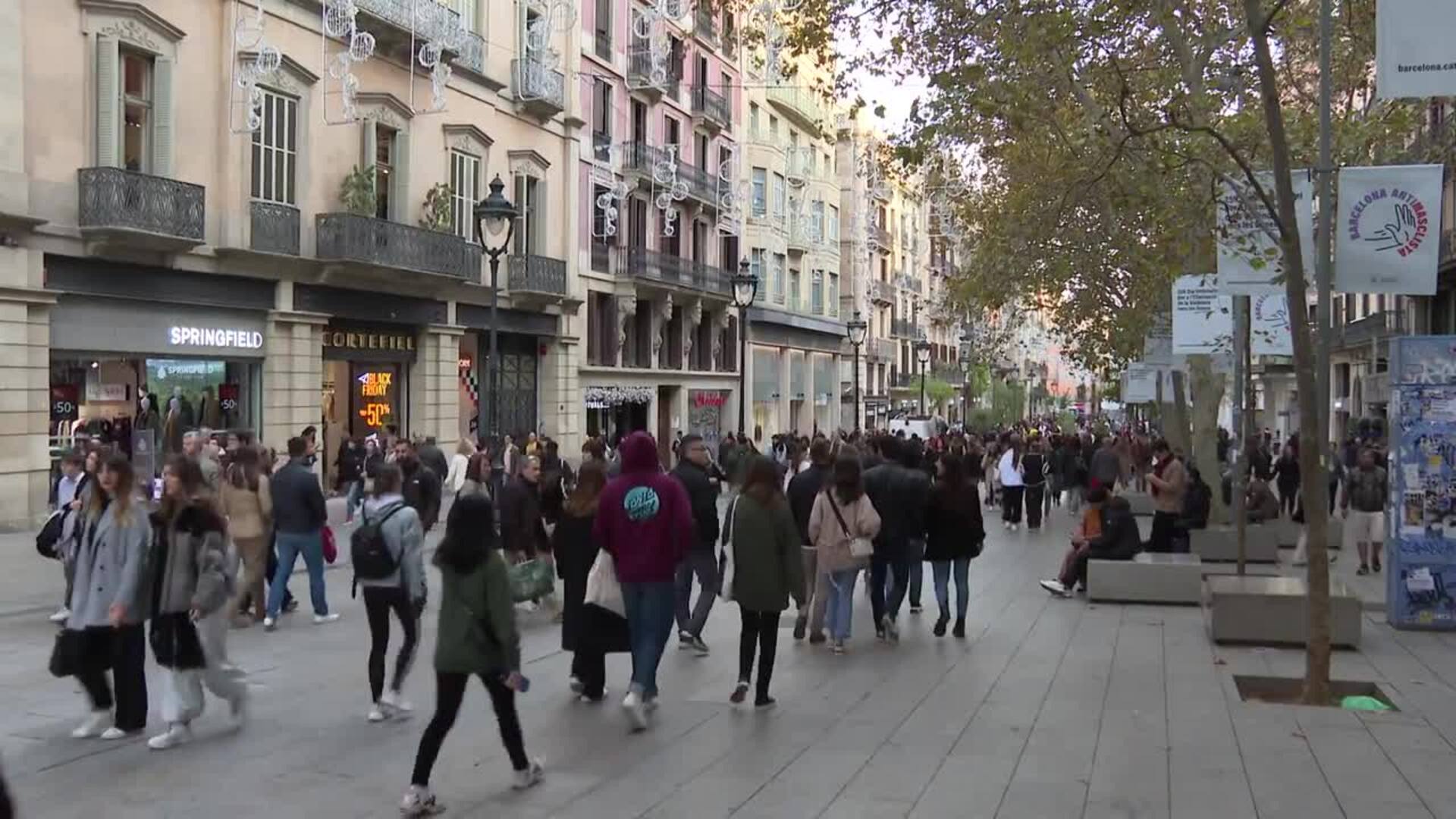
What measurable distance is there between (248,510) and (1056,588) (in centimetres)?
868

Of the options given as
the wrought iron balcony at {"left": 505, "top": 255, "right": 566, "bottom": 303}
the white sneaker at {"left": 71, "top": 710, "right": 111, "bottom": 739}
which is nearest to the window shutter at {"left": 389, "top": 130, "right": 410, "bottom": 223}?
the wrought iron balcony at {"left": 505, "top": 255, "right": 566, "bottom": 303}

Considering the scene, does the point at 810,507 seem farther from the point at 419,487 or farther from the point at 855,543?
the point at 419,487

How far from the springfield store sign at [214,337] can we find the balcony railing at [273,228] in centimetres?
158

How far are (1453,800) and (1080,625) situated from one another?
19.2ft

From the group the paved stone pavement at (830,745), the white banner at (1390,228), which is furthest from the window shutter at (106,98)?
the white banner at (1390,228)

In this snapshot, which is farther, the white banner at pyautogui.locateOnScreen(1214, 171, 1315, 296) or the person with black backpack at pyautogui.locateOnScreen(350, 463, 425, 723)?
the white banner at pyautogui.locateOnScreen(1214, 171, 1315, 296)

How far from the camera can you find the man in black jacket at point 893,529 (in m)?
11.4

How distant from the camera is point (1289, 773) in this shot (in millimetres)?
6992

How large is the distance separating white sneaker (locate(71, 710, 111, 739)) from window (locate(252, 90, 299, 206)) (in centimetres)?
1739

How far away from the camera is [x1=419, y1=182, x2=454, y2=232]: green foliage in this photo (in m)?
28.0

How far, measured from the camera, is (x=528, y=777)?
6527mm

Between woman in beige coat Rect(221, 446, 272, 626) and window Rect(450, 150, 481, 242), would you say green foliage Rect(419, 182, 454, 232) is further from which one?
woman in beige coat Rect(221, 446, 272, 626)

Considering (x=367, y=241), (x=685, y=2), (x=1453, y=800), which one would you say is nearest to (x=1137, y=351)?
(x=685, y=2)

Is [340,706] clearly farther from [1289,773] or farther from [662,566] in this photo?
[1289,773]
